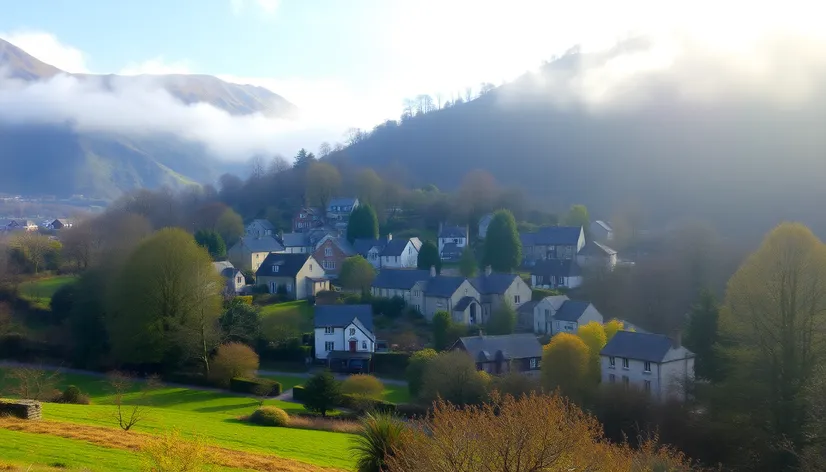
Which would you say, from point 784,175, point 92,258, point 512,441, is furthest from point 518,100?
point 512,441

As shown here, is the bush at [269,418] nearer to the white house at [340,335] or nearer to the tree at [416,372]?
the tree at [416,372]

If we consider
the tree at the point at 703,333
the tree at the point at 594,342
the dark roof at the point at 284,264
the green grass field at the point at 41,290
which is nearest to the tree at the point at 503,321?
the tree at the point at 594,342

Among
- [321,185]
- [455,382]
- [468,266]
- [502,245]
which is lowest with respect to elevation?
[455,382]

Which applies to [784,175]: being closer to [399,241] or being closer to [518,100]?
[399,241]

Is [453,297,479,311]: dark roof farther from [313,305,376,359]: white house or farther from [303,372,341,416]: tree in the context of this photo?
[303,372,341,416]: tree

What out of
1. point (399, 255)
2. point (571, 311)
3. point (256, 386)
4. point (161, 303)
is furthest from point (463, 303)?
point (161, 303)

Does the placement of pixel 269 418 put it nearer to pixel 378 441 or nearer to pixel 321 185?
pixel 378 441
